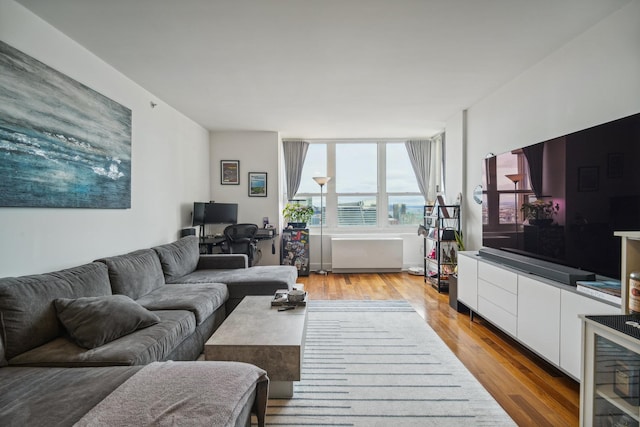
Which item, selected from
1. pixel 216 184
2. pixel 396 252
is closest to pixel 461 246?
pixel 396 252

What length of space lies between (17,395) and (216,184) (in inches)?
180

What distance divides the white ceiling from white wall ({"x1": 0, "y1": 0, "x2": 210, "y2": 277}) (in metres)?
0.14

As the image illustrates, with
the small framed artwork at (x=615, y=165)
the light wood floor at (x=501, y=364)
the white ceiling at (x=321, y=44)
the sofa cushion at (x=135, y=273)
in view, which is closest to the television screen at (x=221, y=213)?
the white ceiling at (x=321, y=44)

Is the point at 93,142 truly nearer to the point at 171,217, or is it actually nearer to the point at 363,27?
the point at 171,217

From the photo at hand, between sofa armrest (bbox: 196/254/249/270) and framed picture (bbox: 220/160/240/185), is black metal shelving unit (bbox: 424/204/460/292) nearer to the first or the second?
sofa armrest (bbox: 196/254/249/270)

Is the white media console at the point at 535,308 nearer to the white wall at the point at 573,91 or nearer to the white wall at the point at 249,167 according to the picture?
the white wall at the point at 573,91

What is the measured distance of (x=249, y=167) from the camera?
5.65m

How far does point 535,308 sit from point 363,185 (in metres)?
4.25

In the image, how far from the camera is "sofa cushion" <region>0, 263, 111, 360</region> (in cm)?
168

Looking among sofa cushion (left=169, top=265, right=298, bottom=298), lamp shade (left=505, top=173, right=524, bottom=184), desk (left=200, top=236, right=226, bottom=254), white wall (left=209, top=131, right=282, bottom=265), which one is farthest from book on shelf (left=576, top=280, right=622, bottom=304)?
white wall (left=209, top=131, right=282, bottom=265)

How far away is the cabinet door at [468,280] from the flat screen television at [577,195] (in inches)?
16.4

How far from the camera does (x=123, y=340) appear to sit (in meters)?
1.88

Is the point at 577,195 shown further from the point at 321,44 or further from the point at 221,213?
the point at 221,213

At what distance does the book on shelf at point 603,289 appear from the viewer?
173cm
